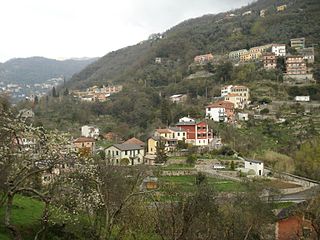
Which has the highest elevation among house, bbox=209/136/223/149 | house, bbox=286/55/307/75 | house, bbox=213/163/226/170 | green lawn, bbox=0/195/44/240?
house, bbox=286/55/307/75

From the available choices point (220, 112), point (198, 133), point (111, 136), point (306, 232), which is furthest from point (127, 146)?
point (306, 232)

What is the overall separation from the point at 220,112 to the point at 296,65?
74.6ft

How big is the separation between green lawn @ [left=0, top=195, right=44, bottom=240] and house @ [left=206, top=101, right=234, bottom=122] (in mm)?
44848

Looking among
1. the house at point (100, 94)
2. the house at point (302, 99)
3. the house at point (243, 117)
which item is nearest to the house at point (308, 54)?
the house at point (302, 99)

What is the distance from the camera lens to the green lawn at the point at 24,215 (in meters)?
12.4

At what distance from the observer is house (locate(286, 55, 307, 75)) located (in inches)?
2906

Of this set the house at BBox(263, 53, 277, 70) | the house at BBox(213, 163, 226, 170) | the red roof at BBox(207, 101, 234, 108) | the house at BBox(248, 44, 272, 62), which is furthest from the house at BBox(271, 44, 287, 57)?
the house at BBox(213, 163, 226, 170)

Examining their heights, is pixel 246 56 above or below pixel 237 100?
above

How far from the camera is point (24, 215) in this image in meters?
13.9

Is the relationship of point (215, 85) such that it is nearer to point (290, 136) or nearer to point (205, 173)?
point (290, 136)

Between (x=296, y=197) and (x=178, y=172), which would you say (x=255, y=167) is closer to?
(x=178, y=172)

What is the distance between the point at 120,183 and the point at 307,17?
3570 inches

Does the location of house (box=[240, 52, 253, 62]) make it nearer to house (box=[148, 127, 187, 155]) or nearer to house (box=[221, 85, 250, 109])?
house (box=[221, 85, 250, 109])

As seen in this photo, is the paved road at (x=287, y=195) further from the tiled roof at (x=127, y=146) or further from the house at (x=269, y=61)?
Result: the house at (x=269, y=61)
